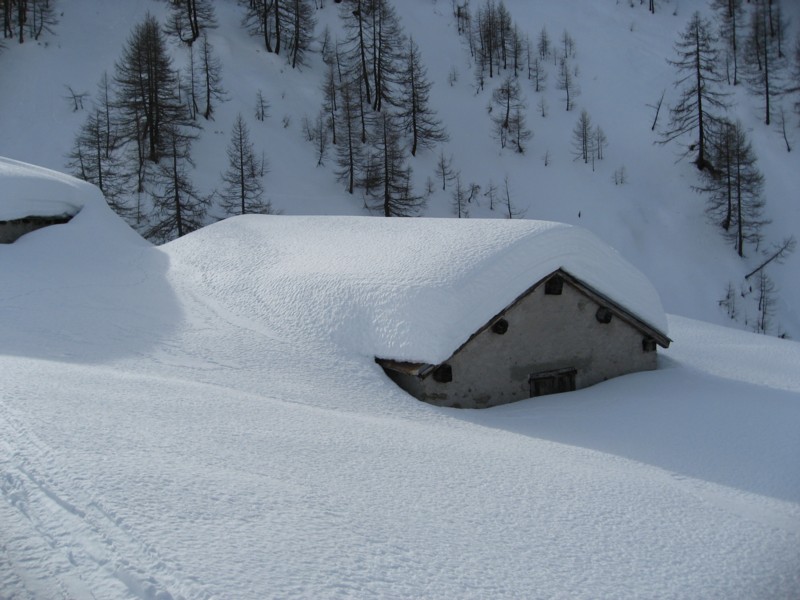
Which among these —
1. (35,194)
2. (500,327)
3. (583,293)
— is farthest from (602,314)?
(35,194)

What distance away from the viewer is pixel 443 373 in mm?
10117

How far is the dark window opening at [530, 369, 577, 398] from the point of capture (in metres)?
11.4

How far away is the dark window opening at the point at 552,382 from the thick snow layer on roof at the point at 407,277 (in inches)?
62.6

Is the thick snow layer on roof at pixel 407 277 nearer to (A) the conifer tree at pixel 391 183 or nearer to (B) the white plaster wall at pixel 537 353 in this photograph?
(B) the white plaster wall at pixel 537 353

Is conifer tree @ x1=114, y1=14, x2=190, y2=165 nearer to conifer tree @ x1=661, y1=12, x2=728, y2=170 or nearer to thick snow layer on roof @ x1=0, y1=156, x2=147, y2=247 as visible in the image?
thick snow layer on roof @ x1=0, y1=156, x2=147, y2=247

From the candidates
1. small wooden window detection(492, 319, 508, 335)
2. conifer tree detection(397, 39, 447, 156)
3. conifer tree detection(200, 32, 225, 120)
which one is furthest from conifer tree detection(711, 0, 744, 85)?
small wooden window detection(492, 319, 508, 335)

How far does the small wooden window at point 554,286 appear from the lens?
1137cm

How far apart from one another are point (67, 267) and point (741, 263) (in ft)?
102

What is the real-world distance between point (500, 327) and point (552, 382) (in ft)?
5.74

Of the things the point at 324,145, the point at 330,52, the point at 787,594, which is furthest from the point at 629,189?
the point at 787,594

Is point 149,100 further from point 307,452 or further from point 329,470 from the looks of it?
point 329,470

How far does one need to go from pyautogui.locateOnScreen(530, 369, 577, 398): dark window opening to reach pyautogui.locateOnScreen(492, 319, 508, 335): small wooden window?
115cm

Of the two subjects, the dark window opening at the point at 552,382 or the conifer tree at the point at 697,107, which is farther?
the conifer tree at the point at 697,107

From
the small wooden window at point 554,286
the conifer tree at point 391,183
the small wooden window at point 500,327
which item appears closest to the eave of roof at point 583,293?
the small wooden window at point 554,286
